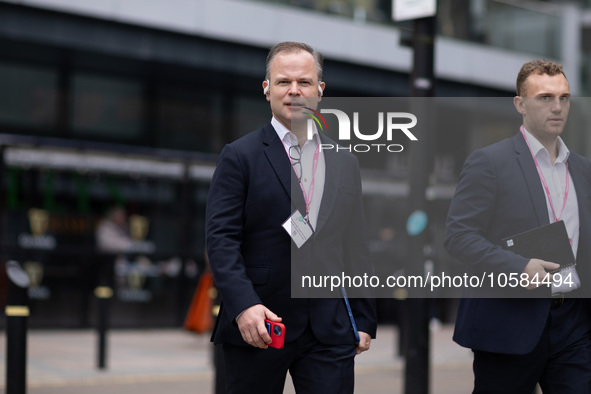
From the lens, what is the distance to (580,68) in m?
19.7

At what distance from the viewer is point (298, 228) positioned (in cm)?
333

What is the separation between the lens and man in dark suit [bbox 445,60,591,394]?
3.58 metres

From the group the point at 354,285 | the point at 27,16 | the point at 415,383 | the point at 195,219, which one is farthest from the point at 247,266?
the point at 195,219

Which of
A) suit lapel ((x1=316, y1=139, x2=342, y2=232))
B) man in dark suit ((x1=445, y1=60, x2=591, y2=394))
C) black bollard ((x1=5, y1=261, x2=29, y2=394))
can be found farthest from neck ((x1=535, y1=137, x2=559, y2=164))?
black bollard ((x1=5, y1=261, x2=29, y2=394))

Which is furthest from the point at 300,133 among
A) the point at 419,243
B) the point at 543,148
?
the point at 419,243

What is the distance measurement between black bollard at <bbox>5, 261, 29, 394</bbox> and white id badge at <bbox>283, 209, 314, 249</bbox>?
3.34 m

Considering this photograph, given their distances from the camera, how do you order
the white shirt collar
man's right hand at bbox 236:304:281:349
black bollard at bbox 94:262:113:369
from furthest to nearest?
1. black bollard at bbox 94:262:113:369
2. the white shirt collar
3. man's right hand at bbox 236:304:281:349

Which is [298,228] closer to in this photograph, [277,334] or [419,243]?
[277,334]

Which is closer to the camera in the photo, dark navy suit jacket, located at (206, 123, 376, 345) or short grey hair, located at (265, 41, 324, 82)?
dark navy suit jacket, located at (206, 123, 376, 345)

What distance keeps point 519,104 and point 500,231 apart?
534 mm

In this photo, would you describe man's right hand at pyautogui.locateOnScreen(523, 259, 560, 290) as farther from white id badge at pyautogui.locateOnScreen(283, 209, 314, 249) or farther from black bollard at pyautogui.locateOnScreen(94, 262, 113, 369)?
black bollard at pyautogui.locateOnScreen(94, 262, 113, 369)

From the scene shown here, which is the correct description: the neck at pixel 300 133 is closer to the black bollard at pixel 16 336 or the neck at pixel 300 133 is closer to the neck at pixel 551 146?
the neck at pixel 551 146

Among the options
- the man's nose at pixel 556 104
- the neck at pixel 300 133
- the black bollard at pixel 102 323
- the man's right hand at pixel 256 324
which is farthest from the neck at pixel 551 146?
the black bollard at pixel 102 323

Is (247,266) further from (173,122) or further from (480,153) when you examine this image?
(173,122)
